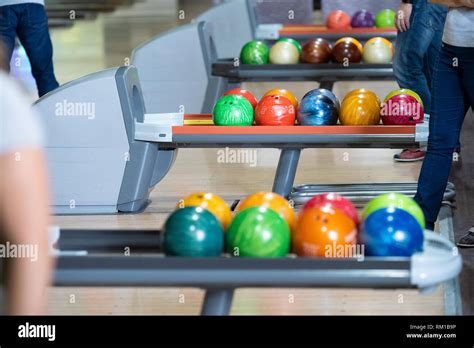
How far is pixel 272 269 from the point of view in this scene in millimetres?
2420

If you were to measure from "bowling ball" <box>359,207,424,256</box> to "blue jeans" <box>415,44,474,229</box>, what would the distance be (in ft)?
3.70

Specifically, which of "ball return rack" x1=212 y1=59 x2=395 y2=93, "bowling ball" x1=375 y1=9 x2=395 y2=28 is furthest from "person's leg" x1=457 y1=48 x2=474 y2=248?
"bowling ball" x1=375 y1=9 x2=395 y2=28

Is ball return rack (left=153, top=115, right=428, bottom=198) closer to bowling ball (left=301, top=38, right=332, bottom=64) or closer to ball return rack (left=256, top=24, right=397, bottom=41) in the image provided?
bowling ball (left=301, top=38, right=332, bottom=64)

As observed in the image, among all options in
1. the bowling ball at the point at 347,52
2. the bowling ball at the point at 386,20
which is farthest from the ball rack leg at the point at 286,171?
the bowling ball at the point at 386,20

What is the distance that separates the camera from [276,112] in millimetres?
4480

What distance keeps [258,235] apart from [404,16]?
2444mm

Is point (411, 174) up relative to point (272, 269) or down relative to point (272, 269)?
down

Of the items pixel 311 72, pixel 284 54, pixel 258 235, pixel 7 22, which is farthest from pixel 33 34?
pixel 258 235

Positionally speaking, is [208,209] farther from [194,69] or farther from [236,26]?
[236,26]

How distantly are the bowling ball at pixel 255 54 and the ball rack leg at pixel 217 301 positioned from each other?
11.6 feet

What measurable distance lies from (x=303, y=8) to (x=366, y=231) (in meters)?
7.15

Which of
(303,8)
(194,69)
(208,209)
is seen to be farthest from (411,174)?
(303,8)

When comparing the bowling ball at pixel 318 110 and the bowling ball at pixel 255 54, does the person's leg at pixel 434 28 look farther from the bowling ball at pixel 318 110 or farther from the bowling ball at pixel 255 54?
the bowling ball at pixel 255 54

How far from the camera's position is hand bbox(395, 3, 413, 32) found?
4.71m
